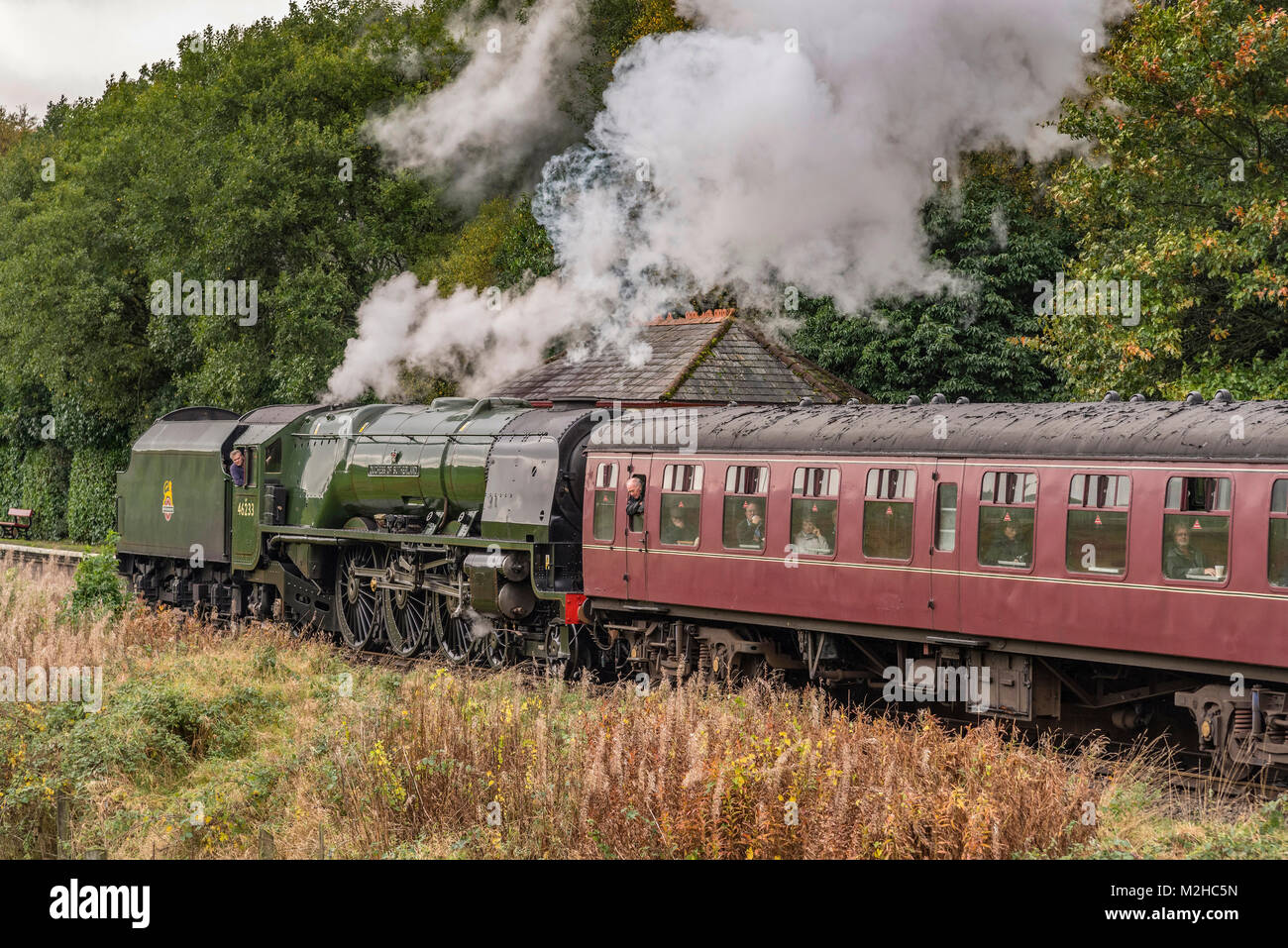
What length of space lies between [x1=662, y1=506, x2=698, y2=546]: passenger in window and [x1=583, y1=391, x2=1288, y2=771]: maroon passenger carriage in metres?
0.02

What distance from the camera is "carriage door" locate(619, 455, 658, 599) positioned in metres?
14.3

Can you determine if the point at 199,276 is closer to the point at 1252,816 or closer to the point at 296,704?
the point at 296,704

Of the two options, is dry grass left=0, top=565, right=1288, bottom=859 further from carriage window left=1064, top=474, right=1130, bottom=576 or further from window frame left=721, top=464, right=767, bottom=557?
carriage window left=1064, top=474, right=1130, bottom=576

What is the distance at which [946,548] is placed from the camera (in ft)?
38.0

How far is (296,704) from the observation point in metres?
13.8

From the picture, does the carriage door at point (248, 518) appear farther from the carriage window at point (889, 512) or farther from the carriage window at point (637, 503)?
the carriage window at point (889, 512)

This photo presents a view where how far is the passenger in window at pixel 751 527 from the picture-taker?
516 inches

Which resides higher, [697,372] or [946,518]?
[697,372]

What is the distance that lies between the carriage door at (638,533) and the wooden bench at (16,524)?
32.0 meters

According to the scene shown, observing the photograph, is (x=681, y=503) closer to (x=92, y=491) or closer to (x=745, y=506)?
(x=745, y=506)

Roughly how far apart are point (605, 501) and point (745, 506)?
6.85 ft

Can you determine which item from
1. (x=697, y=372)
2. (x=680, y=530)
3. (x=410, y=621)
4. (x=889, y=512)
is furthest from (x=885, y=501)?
(x=697, y=372)

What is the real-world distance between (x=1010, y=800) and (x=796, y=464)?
5.19 meters
